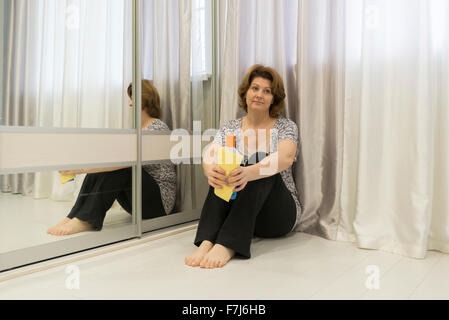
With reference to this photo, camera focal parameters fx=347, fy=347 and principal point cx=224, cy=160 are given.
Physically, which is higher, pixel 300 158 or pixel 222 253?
pixel 300 158

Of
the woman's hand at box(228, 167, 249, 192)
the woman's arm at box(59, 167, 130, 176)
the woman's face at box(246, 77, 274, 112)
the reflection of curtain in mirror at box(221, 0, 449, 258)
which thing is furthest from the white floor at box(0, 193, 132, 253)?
the reflection of curtain in mirror at box(221, 0, 449, 258)

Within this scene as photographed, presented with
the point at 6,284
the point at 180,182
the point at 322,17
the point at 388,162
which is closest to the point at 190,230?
the point at 180,182

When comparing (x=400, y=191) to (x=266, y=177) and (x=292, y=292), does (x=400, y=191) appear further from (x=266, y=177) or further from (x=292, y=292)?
(x=292, y=292)

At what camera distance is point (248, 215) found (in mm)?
1341

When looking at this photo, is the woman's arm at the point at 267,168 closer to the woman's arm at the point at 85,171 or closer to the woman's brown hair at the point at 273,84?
the woman's brown hair at the point at 273,84

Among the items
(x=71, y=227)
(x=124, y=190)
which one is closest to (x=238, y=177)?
(x=124, y=190)

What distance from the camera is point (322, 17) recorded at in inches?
64.2

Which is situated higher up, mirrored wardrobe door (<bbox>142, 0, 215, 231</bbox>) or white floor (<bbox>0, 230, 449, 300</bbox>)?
mirrored wardrobe door (<bbox>142, 0, 215, 231</bbox>)

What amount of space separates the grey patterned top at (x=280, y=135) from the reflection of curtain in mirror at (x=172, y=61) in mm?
317

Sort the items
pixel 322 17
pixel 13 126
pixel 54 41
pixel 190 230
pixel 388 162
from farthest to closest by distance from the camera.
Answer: pixel 190 230 < pixel 322 17 < pixel 388 162 < pixel 54 41 < pixel 13 126

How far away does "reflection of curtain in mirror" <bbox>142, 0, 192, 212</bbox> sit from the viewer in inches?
66.7

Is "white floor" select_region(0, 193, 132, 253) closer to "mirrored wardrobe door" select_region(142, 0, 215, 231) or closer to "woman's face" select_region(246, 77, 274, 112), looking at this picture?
"mirrored wardrobe door" select_region(142, 0, 215, 231)

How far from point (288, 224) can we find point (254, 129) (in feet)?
1.55

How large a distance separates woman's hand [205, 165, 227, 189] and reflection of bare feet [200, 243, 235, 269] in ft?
0.75
